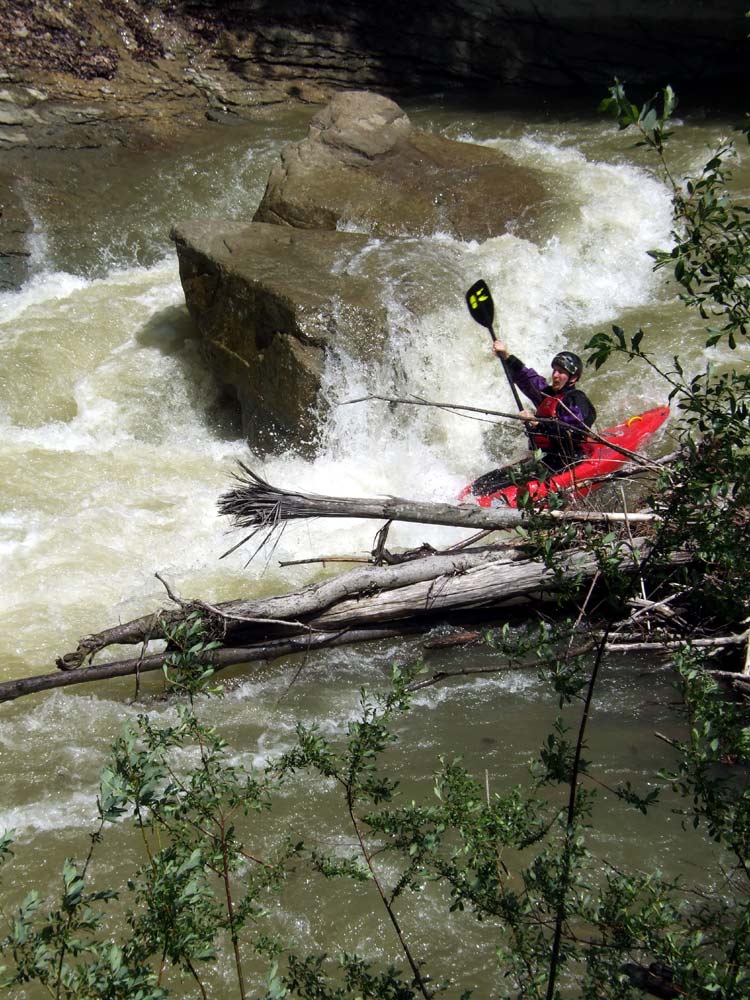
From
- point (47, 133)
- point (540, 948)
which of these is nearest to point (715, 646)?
point (540, 948)

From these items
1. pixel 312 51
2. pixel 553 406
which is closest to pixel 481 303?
pixel 553 406

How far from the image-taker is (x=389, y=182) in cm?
775

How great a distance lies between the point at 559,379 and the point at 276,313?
2.05 metres

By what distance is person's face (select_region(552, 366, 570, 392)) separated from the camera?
5.27 metres

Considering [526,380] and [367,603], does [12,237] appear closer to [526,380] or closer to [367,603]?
[526,380]

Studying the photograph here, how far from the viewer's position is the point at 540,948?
2.10 metres

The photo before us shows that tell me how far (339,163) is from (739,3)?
5.59 m

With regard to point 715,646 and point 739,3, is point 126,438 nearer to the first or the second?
point 715,646

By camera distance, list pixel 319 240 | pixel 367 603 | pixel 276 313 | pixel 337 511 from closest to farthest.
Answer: pixel 337 511
pixel 367 603
pixel 276 313
pixel 319 240

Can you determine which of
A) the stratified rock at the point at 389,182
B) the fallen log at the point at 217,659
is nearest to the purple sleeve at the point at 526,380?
the fallen log at the point at 217,659

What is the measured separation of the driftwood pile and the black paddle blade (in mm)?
2131

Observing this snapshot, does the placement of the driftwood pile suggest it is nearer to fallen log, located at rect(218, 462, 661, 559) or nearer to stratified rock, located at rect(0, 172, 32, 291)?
fallen log, located at rect(218, 462, 661, 559)

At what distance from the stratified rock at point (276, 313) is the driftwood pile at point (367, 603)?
2.44 metres

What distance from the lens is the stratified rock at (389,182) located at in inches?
294
